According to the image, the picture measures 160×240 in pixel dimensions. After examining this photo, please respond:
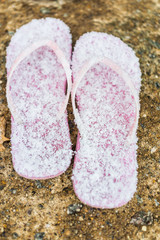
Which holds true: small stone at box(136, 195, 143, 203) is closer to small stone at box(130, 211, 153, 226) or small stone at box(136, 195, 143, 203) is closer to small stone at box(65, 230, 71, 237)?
small stone at box(130, 211, 153, 226)

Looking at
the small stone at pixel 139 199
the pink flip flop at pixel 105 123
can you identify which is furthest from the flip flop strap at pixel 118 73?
the small stone at pixel 139 199

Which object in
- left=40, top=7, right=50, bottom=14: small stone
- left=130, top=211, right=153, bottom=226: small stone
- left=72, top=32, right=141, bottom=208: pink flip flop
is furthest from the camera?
left=40, top=7, right=50, bottom=14: small stone

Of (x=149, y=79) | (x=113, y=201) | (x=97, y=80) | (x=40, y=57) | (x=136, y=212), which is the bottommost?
(x=136, y=212)

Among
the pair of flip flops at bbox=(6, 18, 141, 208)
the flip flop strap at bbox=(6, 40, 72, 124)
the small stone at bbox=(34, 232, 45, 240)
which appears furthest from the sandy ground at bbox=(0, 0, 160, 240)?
the flip flop strap at bbox=(6, 40, 72, 124)

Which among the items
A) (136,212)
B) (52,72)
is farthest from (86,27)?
(136,212)

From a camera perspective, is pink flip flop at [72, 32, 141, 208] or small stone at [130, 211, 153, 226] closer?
pink flip flop at [72, 32, 141, 208]

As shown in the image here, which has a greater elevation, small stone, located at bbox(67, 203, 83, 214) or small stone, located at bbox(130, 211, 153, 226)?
small stone, located at bbox(67, 203, 83, 214)

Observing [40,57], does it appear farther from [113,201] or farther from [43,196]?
[113,201]
